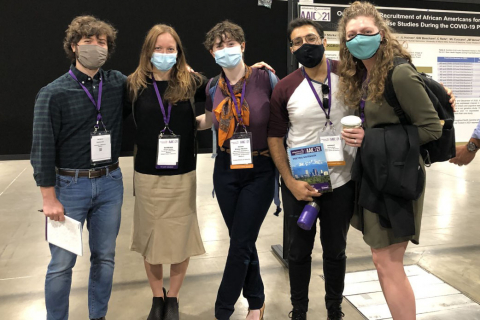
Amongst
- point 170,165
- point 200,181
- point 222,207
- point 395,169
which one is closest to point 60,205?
point 170,165

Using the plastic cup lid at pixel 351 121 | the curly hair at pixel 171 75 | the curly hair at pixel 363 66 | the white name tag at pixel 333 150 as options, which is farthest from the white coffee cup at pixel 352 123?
the curly hair at pixel 171 75

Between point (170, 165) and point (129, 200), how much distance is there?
11.7ft

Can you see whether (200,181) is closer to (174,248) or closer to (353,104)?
(174,248)

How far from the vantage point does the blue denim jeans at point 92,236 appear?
1932mm

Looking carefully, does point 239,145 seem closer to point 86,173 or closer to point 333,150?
point 333,150

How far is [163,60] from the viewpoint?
6.64ft

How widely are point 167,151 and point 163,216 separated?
391 millimetres

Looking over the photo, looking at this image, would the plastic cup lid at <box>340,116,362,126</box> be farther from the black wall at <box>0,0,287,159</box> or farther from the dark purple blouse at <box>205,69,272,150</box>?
the black wall at <box>0,0,287,159</box>

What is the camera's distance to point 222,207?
215 cm

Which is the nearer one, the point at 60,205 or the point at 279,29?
the point at 60,205

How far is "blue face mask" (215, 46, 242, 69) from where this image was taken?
2.00 meters

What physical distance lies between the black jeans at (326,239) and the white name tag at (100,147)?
96cm

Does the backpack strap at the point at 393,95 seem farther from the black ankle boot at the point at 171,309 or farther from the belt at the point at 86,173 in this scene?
the black ankle boot at the point at 171,309

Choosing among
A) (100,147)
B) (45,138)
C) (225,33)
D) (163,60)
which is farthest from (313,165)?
(45,138)
